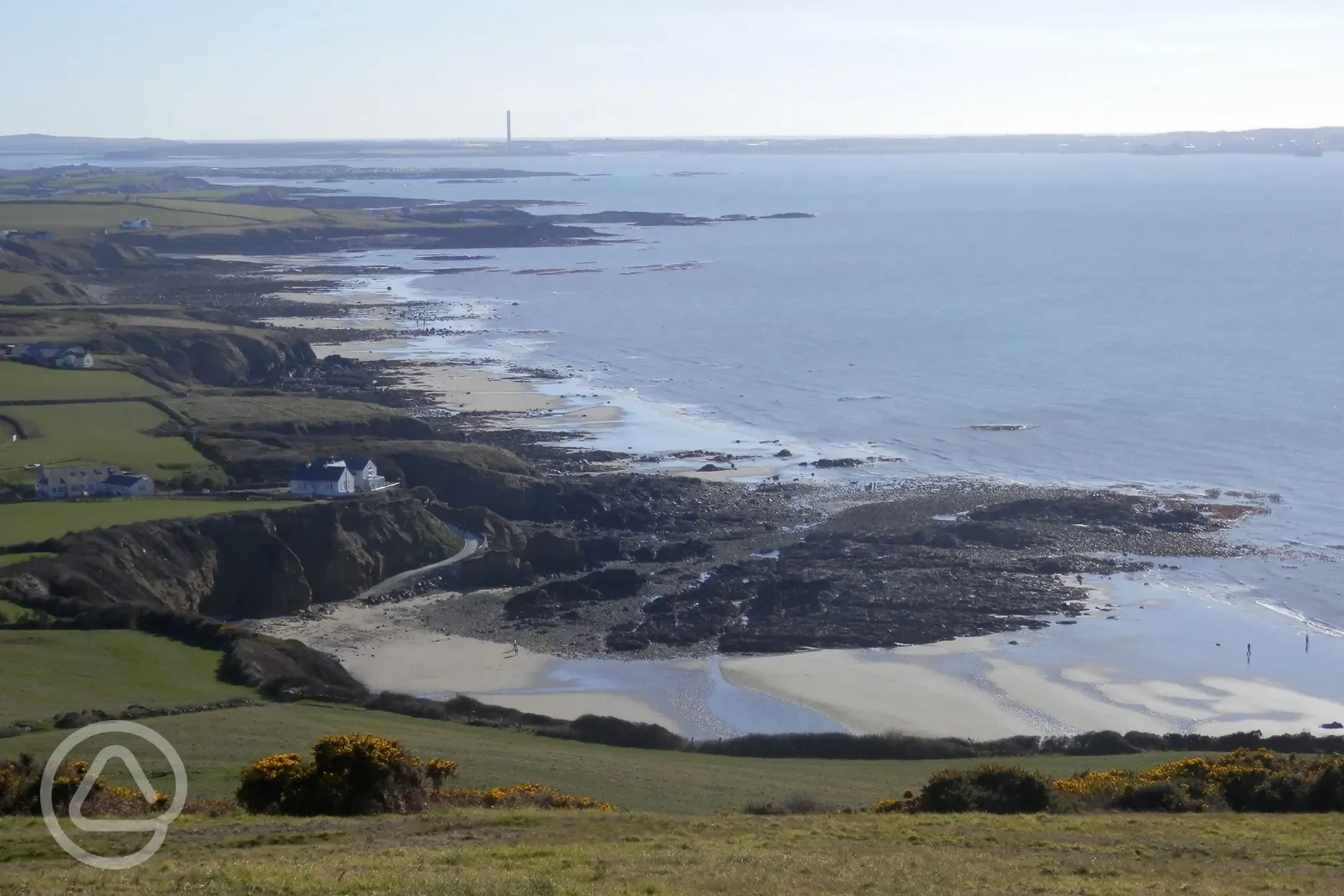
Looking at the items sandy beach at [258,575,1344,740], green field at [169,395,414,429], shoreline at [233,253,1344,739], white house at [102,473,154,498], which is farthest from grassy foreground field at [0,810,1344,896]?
green field at [169,395,414,429]

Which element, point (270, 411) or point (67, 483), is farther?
point (270, 411)

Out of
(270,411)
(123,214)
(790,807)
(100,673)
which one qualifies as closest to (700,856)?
(790,807)

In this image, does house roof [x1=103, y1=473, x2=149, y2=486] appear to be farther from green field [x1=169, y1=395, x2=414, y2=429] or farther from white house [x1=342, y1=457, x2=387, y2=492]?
green field [x1=169, y1=395, x2=414, y2=429]

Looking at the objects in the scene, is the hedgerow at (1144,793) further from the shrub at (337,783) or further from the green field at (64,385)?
the green field at (64,385)

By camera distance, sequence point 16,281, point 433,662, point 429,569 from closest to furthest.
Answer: point 433,662, point 429,569, point 16,281

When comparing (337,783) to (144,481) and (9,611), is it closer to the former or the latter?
(9,611)

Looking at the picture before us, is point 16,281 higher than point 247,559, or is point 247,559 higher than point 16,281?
point 16,281

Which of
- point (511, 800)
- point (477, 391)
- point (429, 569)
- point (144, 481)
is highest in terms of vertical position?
point (511, 800)
